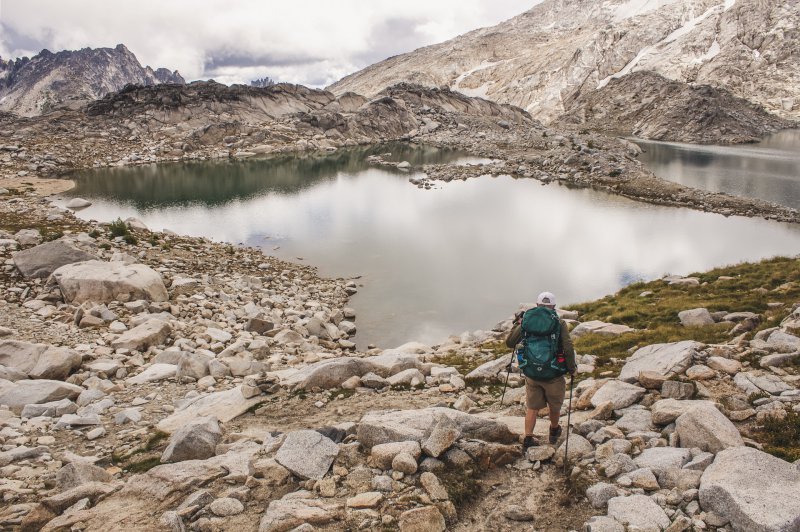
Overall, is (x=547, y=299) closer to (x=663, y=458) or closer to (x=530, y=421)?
(x=530, y=421)

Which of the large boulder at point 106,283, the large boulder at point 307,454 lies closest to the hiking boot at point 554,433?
the large boulder at point 307,454

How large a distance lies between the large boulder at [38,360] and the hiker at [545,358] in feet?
40.3

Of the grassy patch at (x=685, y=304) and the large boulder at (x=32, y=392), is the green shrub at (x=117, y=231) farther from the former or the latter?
the grassy patch at (x=685, y=304)

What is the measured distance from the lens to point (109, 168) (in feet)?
252

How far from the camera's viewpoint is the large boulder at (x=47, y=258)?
19688 mm

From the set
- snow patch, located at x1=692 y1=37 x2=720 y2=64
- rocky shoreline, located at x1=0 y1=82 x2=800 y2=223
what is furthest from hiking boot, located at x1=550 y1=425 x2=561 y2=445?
snow patch, located at x1=692 y1=37 x2=720 y2=64

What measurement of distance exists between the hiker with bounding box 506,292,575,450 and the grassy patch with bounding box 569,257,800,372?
470 cm

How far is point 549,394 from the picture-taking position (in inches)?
328

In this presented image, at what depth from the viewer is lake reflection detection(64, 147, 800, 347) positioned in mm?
25891

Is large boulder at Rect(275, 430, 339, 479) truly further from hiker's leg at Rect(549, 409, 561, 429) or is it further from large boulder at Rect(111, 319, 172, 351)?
large boulder at Rect(111, 319, 172, 351)

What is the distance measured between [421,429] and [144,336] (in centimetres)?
1173

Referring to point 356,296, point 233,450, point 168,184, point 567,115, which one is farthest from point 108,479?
point 567,115

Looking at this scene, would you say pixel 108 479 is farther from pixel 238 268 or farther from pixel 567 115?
pixel 567 115

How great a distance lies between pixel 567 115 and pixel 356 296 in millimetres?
183684
